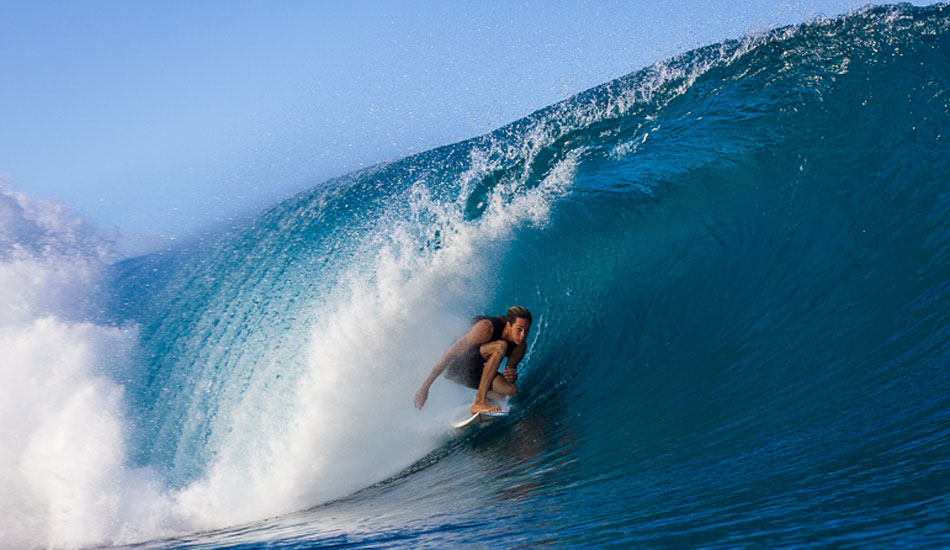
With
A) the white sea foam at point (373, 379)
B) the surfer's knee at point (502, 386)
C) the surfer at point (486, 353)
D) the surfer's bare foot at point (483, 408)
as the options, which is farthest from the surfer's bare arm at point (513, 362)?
the white sea foam at point (373, 379)

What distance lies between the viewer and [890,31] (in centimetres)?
960

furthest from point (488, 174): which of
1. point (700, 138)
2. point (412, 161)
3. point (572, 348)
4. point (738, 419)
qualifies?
point (738, 419)

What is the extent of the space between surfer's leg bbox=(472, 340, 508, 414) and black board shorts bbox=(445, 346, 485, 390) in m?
0.07

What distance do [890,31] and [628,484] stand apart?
9974mm

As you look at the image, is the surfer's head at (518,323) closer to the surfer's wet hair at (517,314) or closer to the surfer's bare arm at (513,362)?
the surfer's wet hair at (517,314)

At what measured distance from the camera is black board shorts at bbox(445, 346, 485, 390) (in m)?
4.87

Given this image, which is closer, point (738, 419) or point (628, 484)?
point (628, 484)

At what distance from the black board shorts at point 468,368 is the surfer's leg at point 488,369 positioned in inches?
2.8

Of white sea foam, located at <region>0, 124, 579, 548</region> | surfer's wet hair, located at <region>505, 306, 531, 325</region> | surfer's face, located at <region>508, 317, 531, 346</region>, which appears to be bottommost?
white sea foam, located at <region>0, 124, 579, 548</region>

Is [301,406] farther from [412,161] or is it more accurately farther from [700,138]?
[412,161]

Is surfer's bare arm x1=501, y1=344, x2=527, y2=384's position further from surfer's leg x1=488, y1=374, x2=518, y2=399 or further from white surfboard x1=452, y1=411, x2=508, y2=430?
white surfboard x1=452, y1=411, x2=508, y2=430

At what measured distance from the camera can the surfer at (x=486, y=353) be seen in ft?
15.2

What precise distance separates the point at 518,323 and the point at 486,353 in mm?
390

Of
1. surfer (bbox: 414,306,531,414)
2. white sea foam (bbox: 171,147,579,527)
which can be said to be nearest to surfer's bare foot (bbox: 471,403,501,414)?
surfer (bbox: 414,306,531,414)
